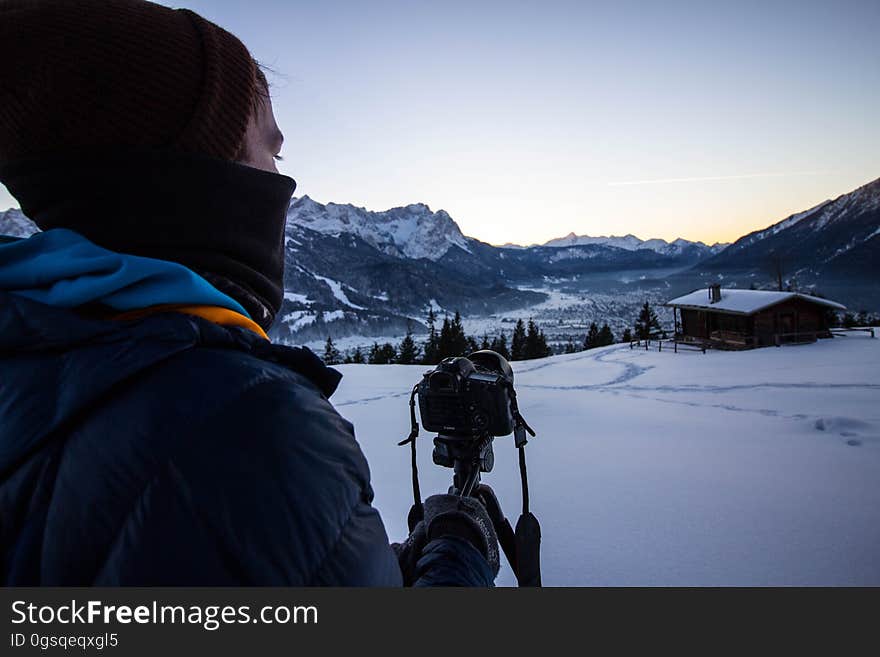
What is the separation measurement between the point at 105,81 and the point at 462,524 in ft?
5.08

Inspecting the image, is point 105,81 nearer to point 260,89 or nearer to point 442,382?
point 260,89

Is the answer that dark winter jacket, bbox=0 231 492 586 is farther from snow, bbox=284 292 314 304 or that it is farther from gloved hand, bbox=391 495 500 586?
snow, bbox=284 292 314 304

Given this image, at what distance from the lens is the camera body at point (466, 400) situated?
2.01m

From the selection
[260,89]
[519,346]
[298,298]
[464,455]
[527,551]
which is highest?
[260,89]

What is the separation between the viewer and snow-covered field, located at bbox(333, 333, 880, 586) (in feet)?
10.3

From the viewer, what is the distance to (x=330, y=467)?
2.47ft

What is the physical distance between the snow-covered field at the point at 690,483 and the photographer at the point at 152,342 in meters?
2.88

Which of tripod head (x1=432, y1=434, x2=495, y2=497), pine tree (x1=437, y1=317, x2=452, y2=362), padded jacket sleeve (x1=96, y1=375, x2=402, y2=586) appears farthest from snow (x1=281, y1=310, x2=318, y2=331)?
padded jacket sleeve (x1=96, y1=375, x2=402, y2=586)

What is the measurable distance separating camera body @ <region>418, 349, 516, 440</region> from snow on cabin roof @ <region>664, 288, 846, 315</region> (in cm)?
2553

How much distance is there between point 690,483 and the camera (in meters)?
4.54

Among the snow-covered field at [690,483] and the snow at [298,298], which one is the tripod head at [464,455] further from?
the snow at [298,298]

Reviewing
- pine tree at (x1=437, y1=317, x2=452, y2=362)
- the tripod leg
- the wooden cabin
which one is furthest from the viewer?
pine tree at (x1=437, y1=317, x2=452, y2=362)

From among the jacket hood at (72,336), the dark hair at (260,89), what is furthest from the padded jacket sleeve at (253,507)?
the dark hair at (260,89)

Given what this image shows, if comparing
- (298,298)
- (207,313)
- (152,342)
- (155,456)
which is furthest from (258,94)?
(298,298)
